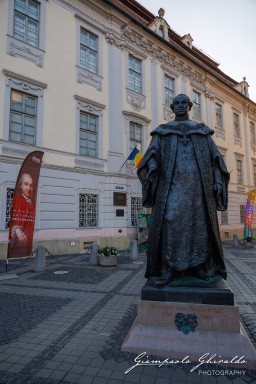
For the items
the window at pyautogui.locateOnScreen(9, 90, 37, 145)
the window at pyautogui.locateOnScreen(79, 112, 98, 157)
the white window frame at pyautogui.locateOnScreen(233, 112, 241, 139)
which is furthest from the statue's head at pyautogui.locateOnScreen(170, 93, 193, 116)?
the white window frame at pyautogui.locateOnScreen(233, 112, 241, 139)

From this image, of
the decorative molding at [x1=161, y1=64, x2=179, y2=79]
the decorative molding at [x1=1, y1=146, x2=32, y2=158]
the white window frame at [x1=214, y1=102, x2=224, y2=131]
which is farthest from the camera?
the white window frame at [x1=214, y1=102, x2=224, y2=131]

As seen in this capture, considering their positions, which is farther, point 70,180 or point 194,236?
point 70,180

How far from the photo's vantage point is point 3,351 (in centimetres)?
310

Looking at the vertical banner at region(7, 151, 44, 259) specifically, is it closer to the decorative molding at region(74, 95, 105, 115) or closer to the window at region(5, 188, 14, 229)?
the window at region(5, 188, 14, 229)

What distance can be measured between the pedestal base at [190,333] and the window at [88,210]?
1034 centimetres

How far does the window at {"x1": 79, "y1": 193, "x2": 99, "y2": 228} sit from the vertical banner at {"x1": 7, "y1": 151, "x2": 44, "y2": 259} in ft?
15.9

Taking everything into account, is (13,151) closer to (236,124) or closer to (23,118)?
(23,118)

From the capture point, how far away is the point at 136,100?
16.4 metres

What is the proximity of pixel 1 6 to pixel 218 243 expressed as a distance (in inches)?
519

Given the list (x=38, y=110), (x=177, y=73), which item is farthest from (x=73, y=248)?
(x=177, y=73)

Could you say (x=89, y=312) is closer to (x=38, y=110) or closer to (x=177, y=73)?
(x=38, y=110)

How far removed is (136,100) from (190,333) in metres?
15.3

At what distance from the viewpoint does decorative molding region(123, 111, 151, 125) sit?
15681 mm

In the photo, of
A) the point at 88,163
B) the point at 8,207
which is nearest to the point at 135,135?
the point at 88,163
